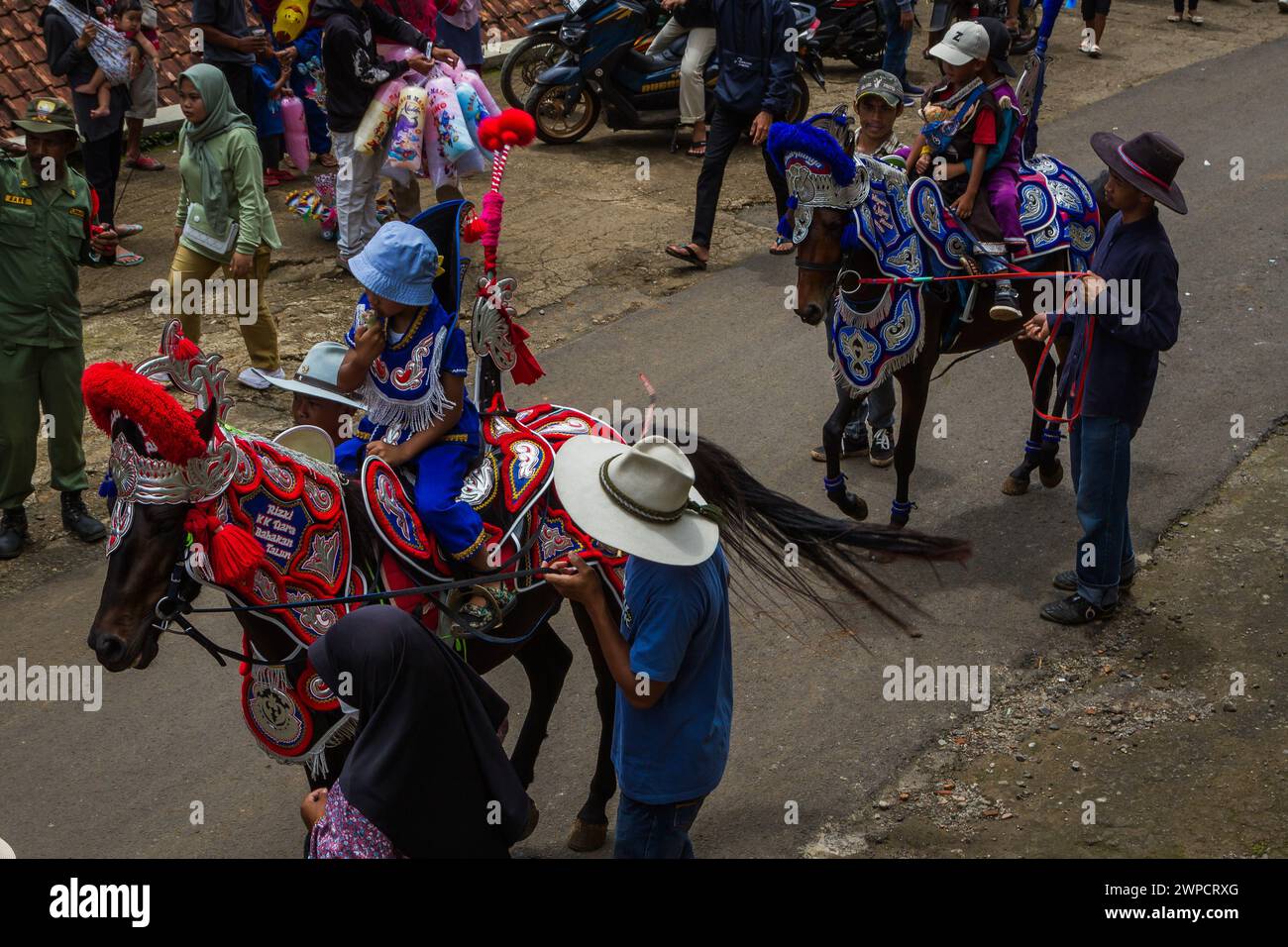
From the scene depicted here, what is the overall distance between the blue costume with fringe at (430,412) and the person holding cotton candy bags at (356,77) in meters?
5.18

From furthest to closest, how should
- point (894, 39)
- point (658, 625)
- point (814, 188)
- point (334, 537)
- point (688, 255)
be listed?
point (894, 39) < point (688, 255) < point (814, 188) < point (334, 537) < point (658, 625)

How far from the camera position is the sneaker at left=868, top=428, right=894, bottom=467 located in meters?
8.05

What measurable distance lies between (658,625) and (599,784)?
1658 millimetres

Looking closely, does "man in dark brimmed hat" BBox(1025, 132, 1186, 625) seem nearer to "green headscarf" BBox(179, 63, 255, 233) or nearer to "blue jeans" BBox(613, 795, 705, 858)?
"blue jeans" BBox(613, 795, 705, 858)

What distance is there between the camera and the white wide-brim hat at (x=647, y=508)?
12.5 ft

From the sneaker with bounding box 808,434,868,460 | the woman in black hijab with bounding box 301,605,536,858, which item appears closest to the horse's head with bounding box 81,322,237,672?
the woman in black hijab with bounding box 301,605,536,858

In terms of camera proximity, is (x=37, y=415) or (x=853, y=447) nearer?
(x=37, y=415)

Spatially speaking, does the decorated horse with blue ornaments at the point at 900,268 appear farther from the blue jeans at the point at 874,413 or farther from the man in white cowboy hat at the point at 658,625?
the man in white cowboy hat at the point at 658,625

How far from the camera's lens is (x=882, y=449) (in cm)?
806

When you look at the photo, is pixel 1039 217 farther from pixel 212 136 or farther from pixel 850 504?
pixel 212 136

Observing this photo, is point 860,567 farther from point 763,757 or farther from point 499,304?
point 499,304

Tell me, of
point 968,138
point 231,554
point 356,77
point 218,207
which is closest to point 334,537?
point 231,554

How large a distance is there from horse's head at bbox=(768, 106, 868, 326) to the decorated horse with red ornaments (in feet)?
5.10

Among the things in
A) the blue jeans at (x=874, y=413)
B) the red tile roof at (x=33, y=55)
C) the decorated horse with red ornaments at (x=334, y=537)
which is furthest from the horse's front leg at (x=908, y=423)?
the red tile roof at (x=33, y=55)
